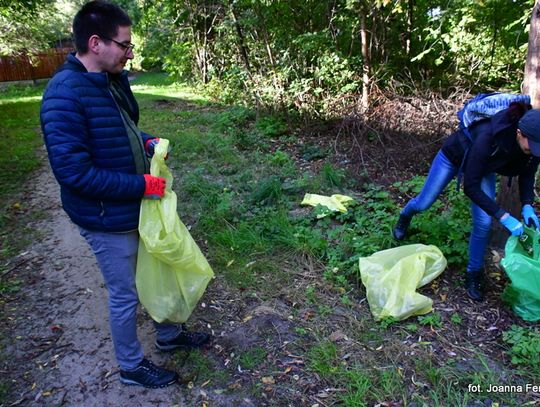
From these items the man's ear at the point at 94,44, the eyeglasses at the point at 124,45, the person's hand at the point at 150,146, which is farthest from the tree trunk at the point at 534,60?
the man's ear at the point at 94,44

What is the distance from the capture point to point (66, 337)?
110 inches

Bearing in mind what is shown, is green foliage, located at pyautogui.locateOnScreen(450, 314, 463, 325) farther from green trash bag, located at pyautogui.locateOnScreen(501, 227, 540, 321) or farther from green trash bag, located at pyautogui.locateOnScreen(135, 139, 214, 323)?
green trash bag, located at pyautogui.locateOnScreen(135, 139, 214, 323)

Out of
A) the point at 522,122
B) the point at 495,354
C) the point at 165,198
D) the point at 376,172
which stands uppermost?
the point at 522,122

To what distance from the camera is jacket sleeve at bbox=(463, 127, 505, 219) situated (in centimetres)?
253

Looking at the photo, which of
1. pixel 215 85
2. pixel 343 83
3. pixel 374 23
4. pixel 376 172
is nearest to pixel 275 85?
pixel 343 83

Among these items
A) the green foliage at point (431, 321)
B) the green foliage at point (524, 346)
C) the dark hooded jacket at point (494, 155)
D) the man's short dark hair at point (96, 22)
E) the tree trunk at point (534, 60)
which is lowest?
the green foliage at point (524, 346)

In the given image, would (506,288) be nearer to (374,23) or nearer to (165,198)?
(165,198)

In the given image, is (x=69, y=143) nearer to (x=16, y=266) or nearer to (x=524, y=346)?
(x=16, y=266)

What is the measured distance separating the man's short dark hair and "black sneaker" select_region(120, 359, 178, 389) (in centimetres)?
171

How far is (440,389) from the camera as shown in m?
2.27

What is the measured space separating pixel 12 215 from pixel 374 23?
5.83m

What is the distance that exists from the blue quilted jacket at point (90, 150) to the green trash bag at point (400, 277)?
173 cm

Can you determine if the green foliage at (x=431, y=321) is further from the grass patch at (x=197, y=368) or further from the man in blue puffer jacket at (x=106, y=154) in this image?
the man in blue puffer jacket at (x=106, y=154)

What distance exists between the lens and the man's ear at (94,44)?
1838 millimetres
